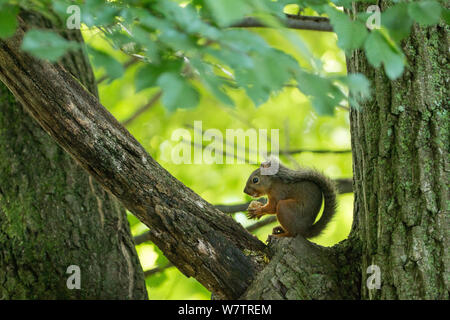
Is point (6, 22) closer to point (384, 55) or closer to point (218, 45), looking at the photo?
point (218, 45)

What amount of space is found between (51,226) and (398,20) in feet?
8.24

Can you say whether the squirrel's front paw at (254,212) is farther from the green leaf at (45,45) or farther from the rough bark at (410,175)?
the green leaf at (45,45)

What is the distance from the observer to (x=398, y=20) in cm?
189

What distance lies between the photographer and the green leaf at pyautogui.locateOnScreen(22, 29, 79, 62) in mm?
1481

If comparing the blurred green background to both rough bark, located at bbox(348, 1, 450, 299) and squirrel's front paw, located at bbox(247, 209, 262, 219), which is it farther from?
rough bark, located at bbox(348, 1, 450, 299)

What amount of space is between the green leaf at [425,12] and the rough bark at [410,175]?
2.40 ft

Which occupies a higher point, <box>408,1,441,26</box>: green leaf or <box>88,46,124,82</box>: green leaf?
<box>408,1,441,26</box>: green leaf

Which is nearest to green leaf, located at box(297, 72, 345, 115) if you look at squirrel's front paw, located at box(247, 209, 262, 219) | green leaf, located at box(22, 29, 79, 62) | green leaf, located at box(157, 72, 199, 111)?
green leaf, located at box(157, 72, 199, 111)

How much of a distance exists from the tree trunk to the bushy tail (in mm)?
1257

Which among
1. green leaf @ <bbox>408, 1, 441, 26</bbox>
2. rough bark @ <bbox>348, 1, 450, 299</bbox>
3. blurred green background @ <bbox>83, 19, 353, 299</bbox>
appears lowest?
rough bark @ <bbox>348, 1, 450, 299</bbox>

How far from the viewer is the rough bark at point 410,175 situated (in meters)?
2.33

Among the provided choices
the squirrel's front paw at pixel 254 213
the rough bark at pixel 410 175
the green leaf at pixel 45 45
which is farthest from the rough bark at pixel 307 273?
the green leaf at pixel 45 45

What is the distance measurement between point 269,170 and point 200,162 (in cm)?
170
